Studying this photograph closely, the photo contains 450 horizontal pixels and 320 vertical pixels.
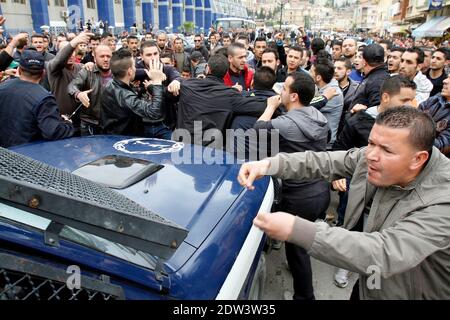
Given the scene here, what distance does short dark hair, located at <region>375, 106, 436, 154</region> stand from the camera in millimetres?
1453

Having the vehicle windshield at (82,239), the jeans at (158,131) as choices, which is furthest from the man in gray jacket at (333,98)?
the vehicle windshield at (82,239)

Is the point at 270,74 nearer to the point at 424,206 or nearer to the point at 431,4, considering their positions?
the point at 424,206

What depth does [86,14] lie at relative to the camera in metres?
32.3

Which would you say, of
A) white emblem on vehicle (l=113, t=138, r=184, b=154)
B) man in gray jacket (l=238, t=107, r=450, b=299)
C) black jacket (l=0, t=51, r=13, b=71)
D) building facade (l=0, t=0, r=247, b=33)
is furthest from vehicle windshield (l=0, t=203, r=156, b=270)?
building facade (l=0, t=0, r=247, b=33)

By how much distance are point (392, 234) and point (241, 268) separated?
73 cm

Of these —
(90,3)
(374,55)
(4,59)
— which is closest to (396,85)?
(374,55)

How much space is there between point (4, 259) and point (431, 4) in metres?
36.8

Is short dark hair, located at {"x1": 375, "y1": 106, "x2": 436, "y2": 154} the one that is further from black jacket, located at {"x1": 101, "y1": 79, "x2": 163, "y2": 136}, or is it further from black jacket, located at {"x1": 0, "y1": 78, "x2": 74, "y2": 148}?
black jacket, located at {"x1": 0, "y1": 78, "x2": 74, "y2": 148}

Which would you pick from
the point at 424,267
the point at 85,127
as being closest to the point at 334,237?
the point at 424,267

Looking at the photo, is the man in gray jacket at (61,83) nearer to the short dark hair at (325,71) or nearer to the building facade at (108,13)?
the short dark hair at (325,71)

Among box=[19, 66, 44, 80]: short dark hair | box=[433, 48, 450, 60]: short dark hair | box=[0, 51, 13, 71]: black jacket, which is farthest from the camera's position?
box=[433, 48, 450, 60]: short dark hair

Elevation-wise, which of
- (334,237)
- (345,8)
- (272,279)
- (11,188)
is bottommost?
(272,279)

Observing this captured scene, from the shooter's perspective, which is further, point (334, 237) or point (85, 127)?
point (85, 127)

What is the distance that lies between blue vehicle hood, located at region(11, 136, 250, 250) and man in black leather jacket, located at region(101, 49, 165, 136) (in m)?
0.42
